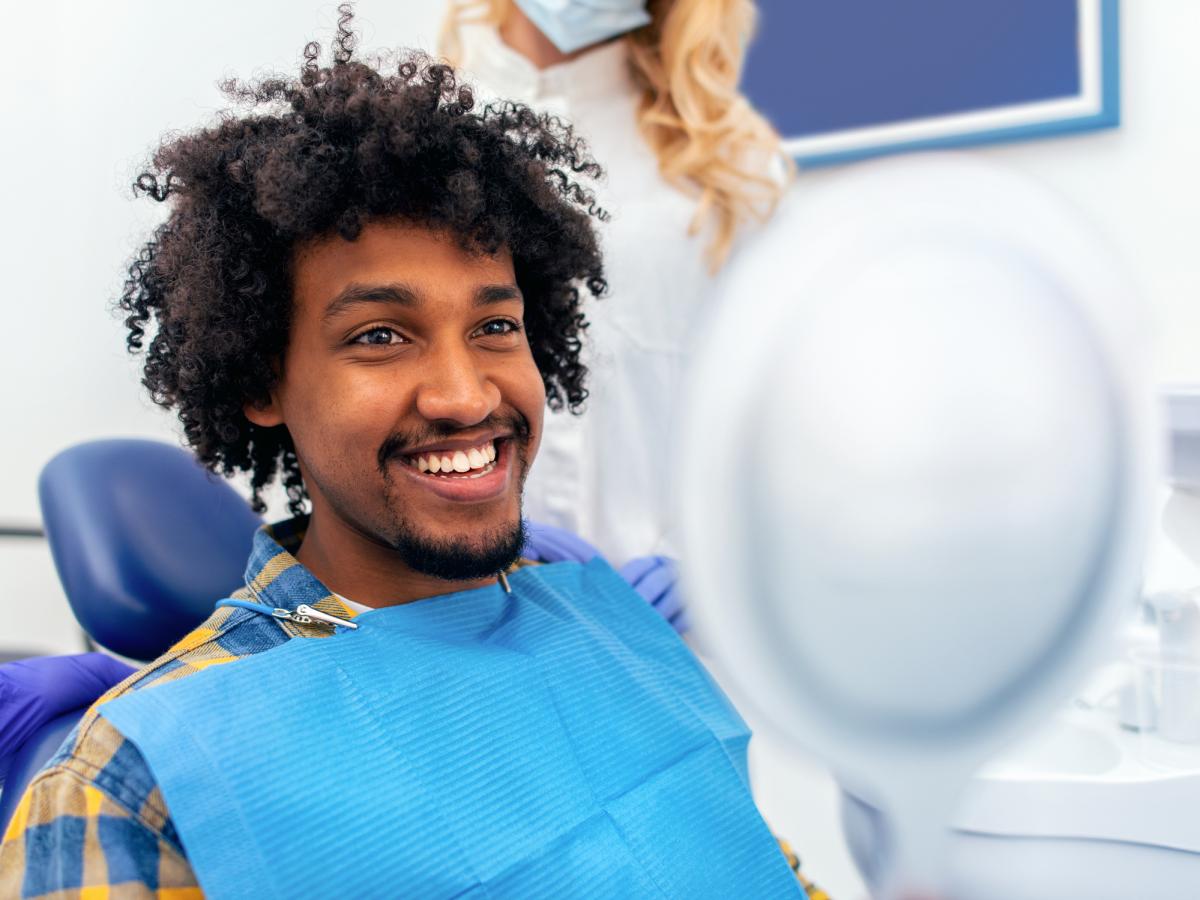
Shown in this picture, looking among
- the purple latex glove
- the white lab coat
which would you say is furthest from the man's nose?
the white lab coat

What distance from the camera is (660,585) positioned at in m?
1.23

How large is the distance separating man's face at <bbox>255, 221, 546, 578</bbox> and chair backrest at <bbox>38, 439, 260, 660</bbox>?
0.27 meters

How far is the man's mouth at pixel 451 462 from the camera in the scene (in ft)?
2.84

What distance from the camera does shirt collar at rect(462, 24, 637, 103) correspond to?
1.49 m

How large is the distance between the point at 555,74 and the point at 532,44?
0.06 meters

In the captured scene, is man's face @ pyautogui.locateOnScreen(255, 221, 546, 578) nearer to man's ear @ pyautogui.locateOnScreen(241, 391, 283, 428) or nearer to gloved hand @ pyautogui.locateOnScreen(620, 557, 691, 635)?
man's ear @ pyautogui.locateOnScreen(241, 391, 283, 428)

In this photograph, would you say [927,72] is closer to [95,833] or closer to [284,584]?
[284,584]

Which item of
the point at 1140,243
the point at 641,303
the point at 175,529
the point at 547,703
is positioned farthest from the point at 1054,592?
the point at 1140,243

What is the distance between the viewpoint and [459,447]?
34.3 inches

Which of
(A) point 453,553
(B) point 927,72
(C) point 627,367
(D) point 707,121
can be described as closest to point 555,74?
(D) point 707,121

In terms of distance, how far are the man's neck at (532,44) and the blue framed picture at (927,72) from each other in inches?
19.8

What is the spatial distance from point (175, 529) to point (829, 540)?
0.89m

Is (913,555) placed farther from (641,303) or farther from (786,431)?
(641,303)

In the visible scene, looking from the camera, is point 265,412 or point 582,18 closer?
point 265,412
